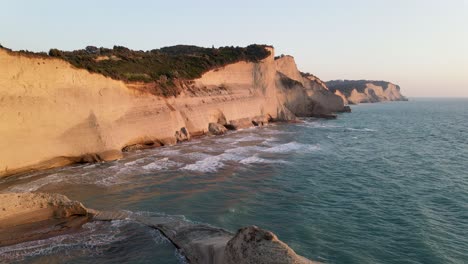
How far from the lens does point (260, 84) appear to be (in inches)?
1722

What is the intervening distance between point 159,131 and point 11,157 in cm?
1048

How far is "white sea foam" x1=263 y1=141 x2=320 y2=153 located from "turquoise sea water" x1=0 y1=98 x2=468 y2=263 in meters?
0.14

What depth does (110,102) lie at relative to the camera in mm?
22562

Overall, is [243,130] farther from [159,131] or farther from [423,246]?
[423,246]

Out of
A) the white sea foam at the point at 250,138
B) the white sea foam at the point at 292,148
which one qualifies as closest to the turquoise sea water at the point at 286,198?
the white sea foam at the point at 292,148

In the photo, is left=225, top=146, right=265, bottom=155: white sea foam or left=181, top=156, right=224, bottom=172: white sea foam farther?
left=225, top=146, right=265, bottom=155: white sea foam

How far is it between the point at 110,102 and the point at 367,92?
138 metres

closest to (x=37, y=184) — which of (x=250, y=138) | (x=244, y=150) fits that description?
(x=244, y=150)

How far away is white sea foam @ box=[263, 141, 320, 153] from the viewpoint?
82.3 feet

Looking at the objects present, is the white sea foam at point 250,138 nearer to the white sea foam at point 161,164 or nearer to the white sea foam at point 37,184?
the white sea foam at point 161,164

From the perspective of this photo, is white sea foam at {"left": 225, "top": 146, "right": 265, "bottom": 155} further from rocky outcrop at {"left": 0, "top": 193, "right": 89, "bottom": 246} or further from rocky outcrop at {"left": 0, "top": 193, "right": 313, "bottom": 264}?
rocky outcrop at {"left": 0, "top": 193, "right": 89, "bottom": 246}

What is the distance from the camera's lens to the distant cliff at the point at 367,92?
127m

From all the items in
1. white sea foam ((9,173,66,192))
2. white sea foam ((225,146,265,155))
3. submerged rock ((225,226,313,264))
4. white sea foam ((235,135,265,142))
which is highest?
A: submerged rock ((225,226,313,264))

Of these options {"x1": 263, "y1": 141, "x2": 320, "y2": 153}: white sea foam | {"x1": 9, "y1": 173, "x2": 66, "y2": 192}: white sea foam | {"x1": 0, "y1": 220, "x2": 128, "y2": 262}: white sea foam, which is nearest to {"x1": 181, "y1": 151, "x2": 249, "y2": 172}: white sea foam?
{"x1": 263, "y1": 141, "x2": 320, "y2": 153}: white sea foam
